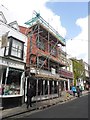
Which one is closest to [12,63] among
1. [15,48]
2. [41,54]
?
[15,48]

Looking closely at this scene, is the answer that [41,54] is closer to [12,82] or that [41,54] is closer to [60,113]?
[12,82]

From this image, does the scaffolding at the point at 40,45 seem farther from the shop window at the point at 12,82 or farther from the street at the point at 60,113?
the street at the point at 60,113

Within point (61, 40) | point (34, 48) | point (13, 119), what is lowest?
point (13, 119)

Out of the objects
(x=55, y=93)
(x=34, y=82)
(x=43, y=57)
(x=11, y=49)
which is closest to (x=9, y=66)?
(x=11, y=49)

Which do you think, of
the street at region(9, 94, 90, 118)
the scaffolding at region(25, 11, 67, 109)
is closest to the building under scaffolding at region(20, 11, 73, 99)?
the scaffolding at region(25, 11, 67, 109)

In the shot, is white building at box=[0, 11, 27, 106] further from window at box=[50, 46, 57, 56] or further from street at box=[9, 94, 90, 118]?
window at box=[50, 46, 57, 56]

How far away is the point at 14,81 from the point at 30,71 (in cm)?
210

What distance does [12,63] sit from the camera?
1580 centimetres

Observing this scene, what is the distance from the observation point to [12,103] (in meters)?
15.5

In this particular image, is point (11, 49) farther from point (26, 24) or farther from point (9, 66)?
point (26, 24)

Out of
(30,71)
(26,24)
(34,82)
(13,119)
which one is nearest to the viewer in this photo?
(13,119)

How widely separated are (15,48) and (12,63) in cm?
169

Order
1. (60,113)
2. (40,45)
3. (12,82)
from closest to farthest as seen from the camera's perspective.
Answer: (60,113)
(12,82)
(40,45)

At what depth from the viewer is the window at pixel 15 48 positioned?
52.0 feet
